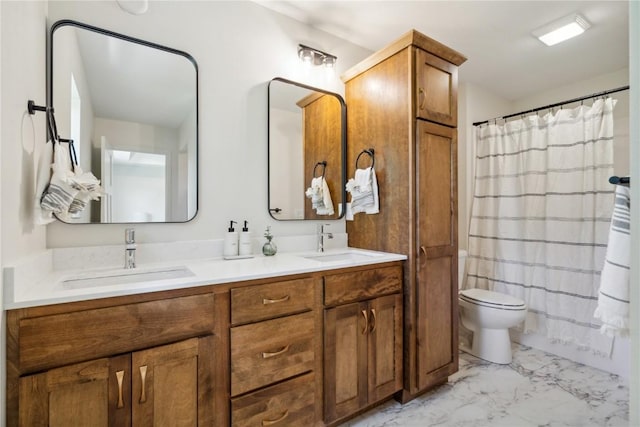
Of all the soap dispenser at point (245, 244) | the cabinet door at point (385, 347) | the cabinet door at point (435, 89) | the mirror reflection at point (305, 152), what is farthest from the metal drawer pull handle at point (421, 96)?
the soap dispenser at point (245, 244)

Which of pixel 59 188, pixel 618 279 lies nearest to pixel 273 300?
pixel 59 188

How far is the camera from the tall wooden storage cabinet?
5.86 ft

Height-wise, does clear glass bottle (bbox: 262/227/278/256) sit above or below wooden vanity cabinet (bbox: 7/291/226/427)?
above

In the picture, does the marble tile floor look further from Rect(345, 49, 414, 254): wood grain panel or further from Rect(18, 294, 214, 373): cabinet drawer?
Rect(18, 294, 214, 373): cabinet drawer

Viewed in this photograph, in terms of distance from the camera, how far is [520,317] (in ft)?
7.40

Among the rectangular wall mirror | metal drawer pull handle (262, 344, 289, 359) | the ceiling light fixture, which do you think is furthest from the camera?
the ceiling light fixture

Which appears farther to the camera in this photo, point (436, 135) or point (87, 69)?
point (436, 135)

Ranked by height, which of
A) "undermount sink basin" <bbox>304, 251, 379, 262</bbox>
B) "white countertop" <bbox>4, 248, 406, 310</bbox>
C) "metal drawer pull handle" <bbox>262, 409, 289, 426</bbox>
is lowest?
"metal drawer pull handle" <bbox>262, 409, 289, 426</bbox>

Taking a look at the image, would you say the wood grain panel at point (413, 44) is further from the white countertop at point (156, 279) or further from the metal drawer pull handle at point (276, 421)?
the metal drawer pull handle at point (276, 421)

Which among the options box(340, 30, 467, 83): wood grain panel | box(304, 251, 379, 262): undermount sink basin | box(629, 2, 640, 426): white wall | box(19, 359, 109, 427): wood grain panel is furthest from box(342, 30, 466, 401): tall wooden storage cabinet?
box(19, 359, 109, 427): wood grain panel

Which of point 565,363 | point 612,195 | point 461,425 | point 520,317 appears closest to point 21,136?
point 461,425

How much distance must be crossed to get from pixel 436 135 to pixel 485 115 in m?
1.74

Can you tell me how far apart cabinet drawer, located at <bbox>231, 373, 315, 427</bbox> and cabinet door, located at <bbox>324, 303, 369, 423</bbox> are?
0.10m

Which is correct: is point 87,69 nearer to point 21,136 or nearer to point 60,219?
point 21,136
